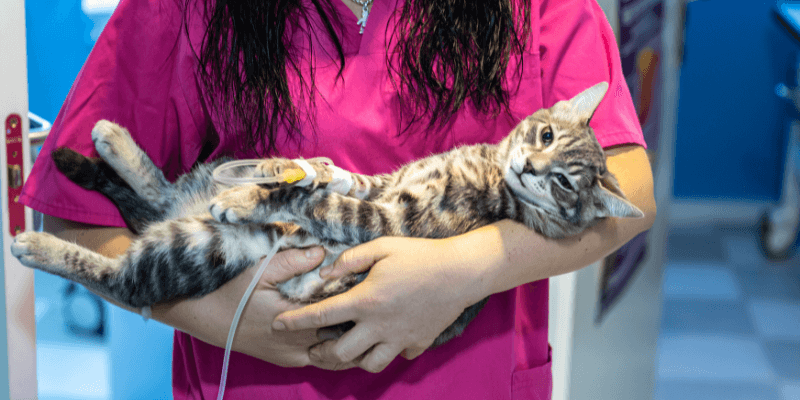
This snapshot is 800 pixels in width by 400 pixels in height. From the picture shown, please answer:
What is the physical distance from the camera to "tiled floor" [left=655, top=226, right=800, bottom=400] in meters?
2.75

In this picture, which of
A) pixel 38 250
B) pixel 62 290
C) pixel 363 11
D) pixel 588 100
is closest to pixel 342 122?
pixel 363 11

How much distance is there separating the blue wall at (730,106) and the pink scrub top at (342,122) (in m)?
4.09

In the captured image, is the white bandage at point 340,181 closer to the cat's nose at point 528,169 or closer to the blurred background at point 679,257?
the cat's nose at point 528,169

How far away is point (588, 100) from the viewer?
3.14 feet

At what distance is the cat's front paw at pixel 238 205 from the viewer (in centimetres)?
89

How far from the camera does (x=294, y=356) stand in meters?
0.89

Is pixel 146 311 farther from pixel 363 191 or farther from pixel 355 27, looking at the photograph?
pixel 355 27

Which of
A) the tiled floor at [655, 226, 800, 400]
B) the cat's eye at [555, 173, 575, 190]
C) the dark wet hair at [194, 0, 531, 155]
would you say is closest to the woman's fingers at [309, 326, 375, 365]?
the dark wet hair at [194, 0, 531, 155]

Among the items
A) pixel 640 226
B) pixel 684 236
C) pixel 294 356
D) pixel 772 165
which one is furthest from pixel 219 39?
pixel 772 165

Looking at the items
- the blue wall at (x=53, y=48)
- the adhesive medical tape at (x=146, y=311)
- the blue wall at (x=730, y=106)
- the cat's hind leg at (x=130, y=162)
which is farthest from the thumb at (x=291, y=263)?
the blue wall at (x=730, y=106)

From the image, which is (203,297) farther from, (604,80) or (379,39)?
(604,80)

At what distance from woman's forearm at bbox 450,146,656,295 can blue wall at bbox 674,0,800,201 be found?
4092 mm

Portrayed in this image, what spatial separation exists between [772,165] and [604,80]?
176 inches

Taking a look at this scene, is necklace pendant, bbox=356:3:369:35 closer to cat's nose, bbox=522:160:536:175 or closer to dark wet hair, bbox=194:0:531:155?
dark wet hair, bbox=194:0:531:155
